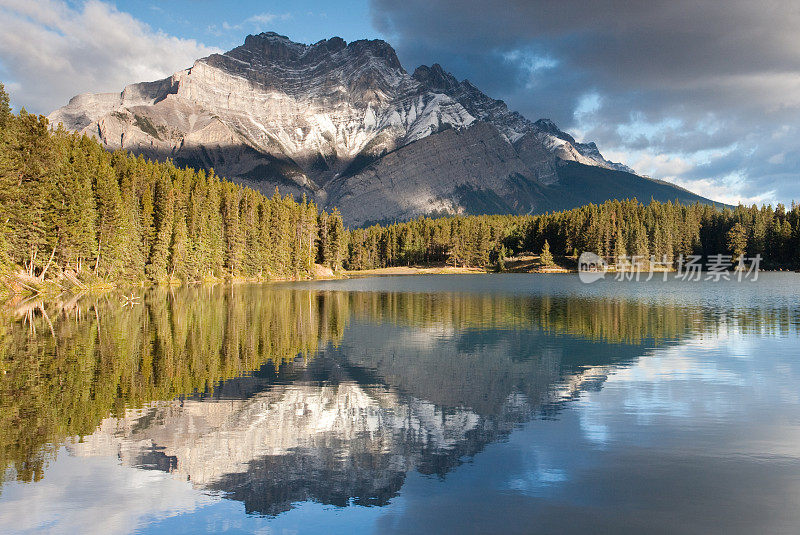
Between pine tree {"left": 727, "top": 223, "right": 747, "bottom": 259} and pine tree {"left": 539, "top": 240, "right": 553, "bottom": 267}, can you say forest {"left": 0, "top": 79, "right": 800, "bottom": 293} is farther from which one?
pine tree {"left": 539, "top": 240, "right": 553, "bottom": 267}

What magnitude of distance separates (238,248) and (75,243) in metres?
52.8

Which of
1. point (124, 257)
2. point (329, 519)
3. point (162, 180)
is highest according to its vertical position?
point (162, 180)

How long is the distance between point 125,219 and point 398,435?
8066 cm

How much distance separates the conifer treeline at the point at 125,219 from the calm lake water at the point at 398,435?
3409 centimetres

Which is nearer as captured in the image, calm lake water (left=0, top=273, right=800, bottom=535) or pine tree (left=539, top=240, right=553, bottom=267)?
calm lake water (left=0, top=273, right=800, bottom=535)

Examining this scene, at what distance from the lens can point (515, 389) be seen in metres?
22.2

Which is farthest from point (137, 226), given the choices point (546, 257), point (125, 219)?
point (546, 257)

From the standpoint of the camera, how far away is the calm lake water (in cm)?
1142

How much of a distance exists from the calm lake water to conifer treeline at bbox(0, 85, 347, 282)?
112 ft

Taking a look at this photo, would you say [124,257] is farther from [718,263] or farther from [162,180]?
[718,263]

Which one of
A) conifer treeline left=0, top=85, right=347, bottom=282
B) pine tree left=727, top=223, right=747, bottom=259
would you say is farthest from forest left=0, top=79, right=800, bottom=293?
pine tree left=727, top=223, right=747, bottom=259

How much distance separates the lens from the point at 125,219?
84.4 m

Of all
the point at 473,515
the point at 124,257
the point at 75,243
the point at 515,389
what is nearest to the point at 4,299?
the point at 75,243

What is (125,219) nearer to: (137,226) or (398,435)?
(137,226)
